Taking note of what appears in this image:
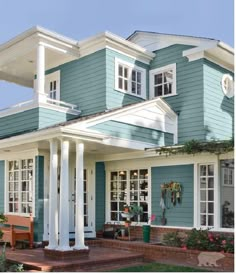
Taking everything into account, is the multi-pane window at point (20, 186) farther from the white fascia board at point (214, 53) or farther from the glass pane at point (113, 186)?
the white fascia board at point (214, 53)

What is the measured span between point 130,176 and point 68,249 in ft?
11.5

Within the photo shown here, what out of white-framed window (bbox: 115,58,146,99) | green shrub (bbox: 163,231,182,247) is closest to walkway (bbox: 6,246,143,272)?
green shrub (bbox: 163,231,182,247)

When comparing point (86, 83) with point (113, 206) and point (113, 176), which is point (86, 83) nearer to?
point (113, 176)

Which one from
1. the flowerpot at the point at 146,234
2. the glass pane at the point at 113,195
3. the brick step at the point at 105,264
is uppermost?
the glass pane at the point at 113,195

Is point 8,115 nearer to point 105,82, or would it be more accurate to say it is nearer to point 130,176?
point 105,82

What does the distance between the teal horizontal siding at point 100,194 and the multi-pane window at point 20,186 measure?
6.29 feet

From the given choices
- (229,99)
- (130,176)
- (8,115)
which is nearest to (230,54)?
(229,99)

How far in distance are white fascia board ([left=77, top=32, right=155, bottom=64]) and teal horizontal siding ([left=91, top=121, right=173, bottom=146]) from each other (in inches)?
111

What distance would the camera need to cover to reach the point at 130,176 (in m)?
11.8

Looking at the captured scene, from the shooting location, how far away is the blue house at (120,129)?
33.2 feet

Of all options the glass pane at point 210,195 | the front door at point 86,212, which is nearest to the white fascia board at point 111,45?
the front door at point 86,212

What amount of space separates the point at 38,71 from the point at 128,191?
426cm

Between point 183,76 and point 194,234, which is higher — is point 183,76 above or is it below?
above

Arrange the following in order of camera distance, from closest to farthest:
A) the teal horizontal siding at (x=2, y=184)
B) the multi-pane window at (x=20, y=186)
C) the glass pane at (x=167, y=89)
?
the multi-pane window at (x=20, y=186) → the teal horizontal siding at (x=2, y=184) → the glass pane at (x=167, y=89)
